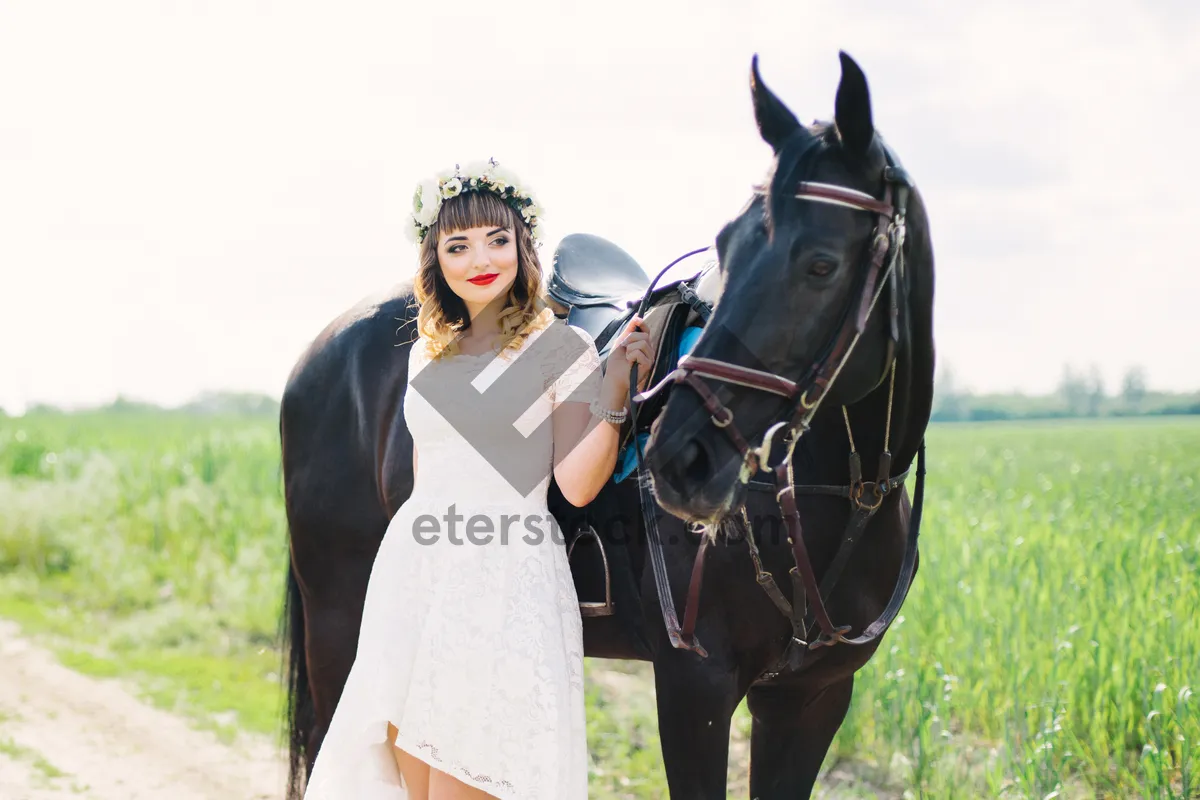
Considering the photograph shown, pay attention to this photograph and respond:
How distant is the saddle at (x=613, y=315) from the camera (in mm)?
2459

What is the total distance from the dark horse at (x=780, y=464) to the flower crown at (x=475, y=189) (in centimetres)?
43

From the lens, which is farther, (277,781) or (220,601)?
(220,601)

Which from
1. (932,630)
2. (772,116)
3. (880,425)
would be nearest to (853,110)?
(772,116)

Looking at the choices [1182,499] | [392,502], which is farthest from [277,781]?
[1182,499]

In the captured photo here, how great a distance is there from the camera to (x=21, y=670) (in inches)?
239

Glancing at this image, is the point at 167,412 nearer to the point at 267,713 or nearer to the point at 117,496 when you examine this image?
the point at 117,496

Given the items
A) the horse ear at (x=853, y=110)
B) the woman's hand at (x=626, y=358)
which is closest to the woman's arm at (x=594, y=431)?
the woman's hand at (x=626, y=358)

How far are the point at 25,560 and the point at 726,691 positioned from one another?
356 inches

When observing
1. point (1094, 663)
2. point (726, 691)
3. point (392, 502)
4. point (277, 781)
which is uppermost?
point (392, 502)

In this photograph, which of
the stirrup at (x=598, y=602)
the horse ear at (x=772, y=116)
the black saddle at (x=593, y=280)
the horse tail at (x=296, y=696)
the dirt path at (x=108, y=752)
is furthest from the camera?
the dirt path at (x=108, y=752)

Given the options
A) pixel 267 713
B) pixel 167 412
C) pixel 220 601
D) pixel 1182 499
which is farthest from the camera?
pixel 167 412

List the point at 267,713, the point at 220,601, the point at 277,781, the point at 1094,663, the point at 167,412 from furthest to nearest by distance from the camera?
the point at 167,412 < the point at 220,601 < the point at 267,713 < the point at 277,781 < the point at 1094,663

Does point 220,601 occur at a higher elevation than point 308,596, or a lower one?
lower

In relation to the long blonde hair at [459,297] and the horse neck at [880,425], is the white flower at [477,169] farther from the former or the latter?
the horse neck at [880,425]
